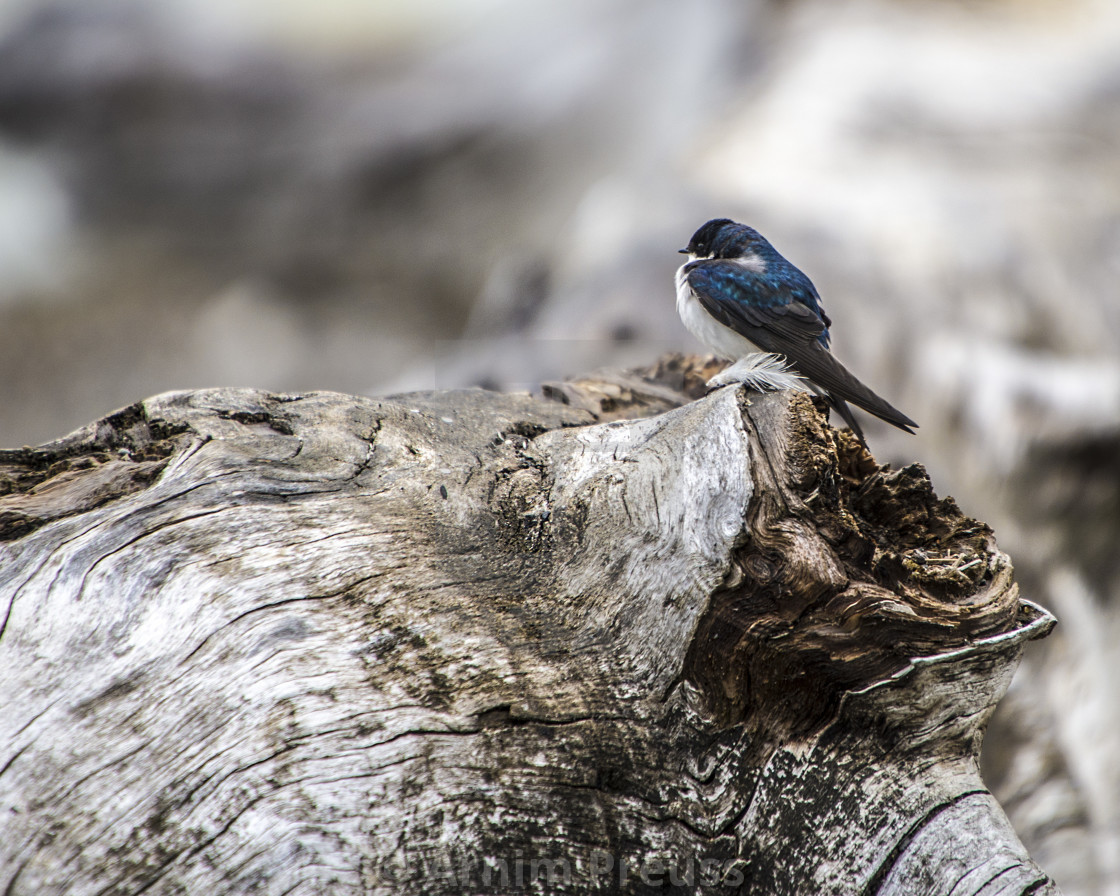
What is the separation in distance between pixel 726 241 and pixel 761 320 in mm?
606

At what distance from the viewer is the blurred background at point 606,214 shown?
4395mm

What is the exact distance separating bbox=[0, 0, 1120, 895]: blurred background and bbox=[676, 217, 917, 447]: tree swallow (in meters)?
1.07

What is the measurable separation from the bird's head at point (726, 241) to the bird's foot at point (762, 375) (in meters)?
0.72

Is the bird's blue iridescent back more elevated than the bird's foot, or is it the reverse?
the bird's blue iridescent back

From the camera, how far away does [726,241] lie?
345 centimetres

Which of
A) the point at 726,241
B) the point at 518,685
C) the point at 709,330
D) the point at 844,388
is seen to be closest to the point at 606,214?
the point at 726,241

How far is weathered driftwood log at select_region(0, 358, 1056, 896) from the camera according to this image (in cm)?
158

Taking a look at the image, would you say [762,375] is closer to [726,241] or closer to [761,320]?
[761,320]

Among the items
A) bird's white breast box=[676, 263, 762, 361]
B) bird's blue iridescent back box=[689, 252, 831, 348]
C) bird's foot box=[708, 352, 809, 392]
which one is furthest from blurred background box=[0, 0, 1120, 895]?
bird's foot box=[708, 352, 809, 392]

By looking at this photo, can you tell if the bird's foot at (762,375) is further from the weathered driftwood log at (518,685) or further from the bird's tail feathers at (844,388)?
the weathered driftwood log at (518,685)

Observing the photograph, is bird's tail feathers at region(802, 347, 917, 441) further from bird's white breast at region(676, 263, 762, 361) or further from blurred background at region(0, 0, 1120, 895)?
blurred background at region(0, 0, 1120, 895)

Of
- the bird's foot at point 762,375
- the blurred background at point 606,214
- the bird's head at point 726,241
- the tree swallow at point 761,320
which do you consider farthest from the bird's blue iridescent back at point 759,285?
the blurred background at point 606,214

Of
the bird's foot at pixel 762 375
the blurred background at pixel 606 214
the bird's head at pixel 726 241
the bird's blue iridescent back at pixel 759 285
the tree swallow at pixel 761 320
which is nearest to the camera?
the bird's foot at pixel 762 375

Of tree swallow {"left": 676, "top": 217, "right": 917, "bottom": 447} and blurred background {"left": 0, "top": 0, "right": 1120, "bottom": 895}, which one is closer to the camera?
tree swallow {"left": 676, "top": 217, "right": 917, "bottom": 447}
